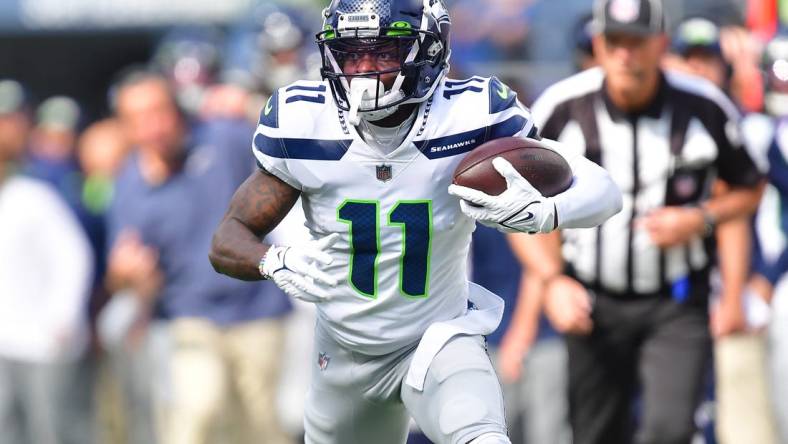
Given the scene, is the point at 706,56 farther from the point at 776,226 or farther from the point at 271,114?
the point at 271,114

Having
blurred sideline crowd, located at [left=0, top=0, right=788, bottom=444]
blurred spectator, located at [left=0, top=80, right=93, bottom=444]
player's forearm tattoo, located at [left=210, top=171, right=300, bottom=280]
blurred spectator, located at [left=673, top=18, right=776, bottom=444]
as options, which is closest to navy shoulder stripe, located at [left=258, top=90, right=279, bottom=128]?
player's forearm tattoo, located at [left=210, top=171, right=300, bottom=280]

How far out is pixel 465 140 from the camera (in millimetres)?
4391

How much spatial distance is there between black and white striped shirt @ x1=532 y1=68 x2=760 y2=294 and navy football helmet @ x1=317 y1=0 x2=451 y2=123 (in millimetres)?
1520

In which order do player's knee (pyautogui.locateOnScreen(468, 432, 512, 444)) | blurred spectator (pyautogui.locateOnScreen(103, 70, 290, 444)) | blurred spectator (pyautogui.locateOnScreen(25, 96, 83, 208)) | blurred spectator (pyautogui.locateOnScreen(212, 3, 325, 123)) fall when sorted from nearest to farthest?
player's knee (pyautogui.locateOnScreen(468, 432, 512, 444)) < blurred spectator (pyautogui.locateOnScreen(103, 70, 290, 444)) < blurred spectator (pyautogui.locateOnScreen(212, 3, 325, 123)) < blurred spectator (pyautogui.locateOnScreen(25, 96, 83, 208))

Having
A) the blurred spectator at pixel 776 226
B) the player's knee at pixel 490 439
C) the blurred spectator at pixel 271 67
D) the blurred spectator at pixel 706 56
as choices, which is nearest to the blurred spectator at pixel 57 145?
the blurred spectator at pixel 271 67

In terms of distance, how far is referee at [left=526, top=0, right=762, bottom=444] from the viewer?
5824 millimetres

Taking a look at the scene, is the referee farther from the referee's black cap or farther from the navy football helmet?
the navy football helmet

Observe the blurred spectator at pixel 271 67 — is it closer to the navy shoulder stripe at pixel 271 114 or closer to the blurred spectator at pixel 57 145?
the blurred spectator at pixel 57 145

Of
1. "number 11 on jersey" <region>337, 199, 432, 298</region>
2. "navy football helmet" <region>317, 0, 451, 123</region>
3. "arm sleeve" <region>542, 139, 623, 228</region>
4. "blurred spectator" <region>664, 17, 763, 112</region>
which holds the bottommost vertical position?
"blurred spectator" <region>664, 17, 763, 112</region>

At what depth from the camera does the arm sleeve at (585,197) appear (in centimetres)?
419

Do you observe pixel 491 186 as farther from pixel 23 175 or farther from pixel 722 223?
pixel 23 175

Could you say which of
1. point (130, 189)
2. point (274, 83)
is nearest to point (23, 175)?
point (130, 189)

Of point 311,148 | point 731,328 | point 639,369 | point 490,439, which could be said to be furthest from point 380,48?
Answer: point 731,328

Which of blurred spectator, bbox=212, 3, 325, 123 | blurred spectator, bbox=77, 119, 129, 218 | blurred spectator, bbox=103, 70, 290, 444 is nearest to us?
blurred spectator, bbox=103, 70, 290, 444
